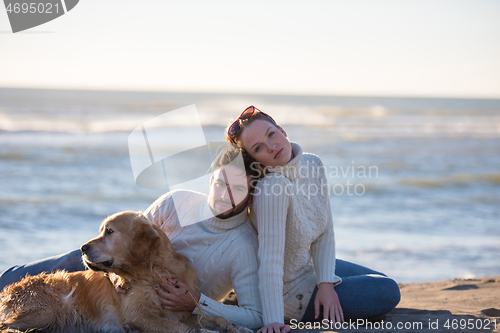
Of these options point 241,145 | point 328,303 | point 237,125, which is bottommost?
point 328,303

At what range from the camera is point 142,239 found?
9.93 ft

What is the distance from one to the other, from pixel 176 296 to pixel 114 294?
19.4 inches

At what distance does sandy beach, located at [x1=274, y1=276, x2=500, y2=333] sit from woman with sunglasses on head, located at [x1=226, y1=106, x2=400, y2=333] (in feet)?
0.62

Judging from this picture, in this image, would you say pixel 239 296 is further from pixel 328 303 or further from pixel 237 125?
pixel 237 125

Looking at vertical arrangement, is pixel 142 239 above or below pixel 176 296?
above

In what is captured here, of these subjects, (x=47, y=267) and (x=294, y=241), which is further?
(x=47, y=267)

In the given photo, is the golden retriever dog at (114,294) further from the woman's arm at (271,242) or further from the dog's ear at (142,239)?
the woman's arm at (271,242)

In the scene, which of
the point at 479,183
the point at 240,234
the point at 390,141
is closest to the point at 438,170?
the point at 479,183

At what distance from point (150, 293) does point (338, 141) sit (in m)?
17.9

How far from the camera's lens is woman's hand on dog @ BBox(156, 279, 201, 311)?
9.91 ft

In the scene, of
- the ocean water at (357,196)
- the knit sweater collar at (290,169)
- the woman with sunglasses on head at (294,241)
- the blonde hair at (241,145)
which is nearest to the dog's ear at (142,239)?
the woman with sunglasses on head at (294,241)

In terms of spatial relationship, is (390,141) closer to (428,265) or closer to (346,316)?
(428,265)

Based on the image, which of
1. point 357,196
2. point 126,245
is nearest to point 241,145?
point 126,245

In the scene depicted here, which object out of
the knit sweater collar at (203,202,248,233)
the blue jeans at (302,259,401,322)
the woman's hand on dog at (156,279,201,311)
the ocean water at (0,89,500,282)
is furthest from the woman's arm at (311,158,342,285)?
the ocean water at (0,89,500,282)
